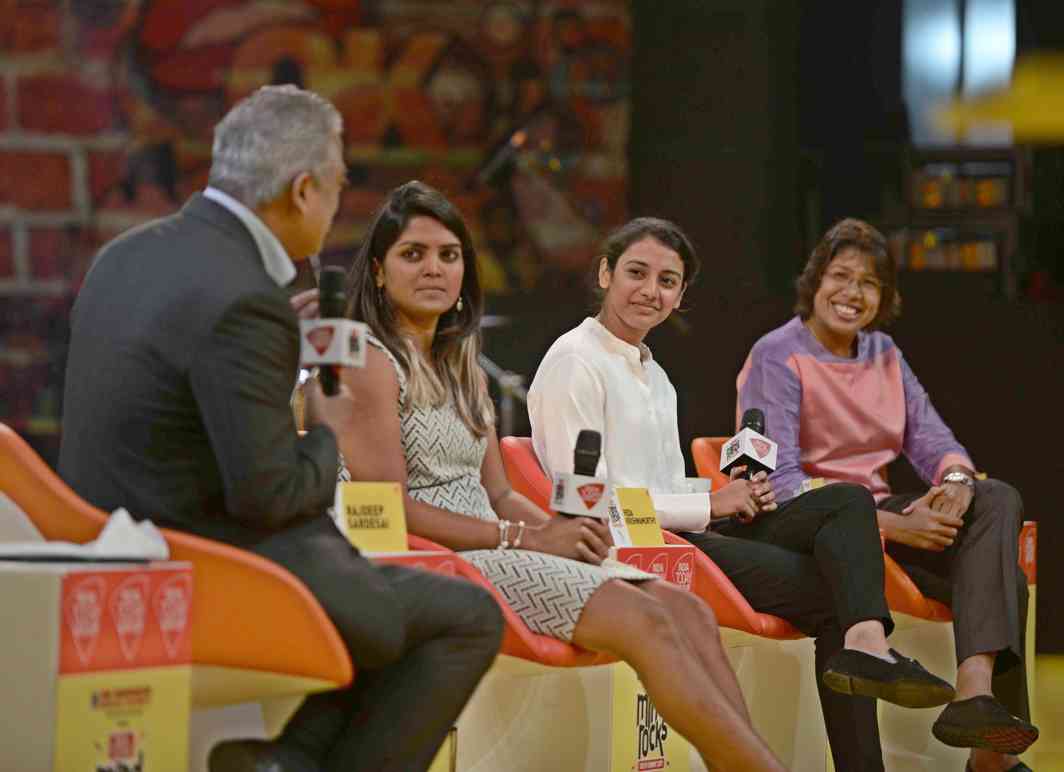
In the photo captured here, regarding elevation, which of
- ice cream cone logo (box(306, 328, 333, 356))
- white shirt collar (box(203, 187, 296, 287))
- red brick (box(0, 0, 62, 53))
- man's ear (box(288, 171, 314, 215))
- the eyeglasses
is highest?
red brick (box(0, 0, 62, 53))

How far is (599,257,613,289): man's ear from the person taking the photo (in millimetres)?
3717

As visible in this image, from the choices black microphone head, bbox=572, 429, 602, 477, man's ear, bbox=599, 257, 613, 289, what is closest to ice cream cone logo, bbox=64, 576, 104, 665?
black microphone head, bbox=572, 429, 602, 477

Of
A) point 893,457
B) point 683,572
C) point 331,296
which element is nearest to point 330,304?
point 331,296

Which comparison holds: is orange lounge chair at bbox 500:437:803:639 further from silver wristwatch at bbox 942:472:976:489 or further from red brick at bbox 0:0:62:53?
red brick at bbox 0:0:62:53

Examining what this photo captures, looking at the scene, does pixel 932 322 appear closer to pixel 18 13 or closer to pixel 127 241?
pixel 127 241

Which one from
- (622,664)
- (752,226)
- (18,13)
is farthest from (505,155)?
(622,664)

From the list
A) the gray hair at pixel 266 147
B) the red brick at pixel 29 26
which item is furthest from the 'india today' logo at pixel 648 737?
the red brick at pixel 29 26

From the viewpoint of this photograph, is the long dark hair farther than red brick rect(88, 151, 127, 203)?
No

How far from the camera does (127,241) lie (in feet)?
7.34

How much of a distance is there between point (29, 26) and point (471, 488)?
6.17 metres

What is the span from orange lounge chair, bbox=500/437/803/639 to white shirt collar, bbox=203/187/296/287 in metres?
1.23

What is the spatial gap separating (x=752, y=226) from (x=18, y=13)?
430 cm

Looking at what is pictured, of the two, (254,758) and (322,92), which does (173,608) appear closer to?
(254,758)

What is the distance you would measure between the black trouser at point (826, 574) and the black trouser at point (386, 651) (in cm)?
128
